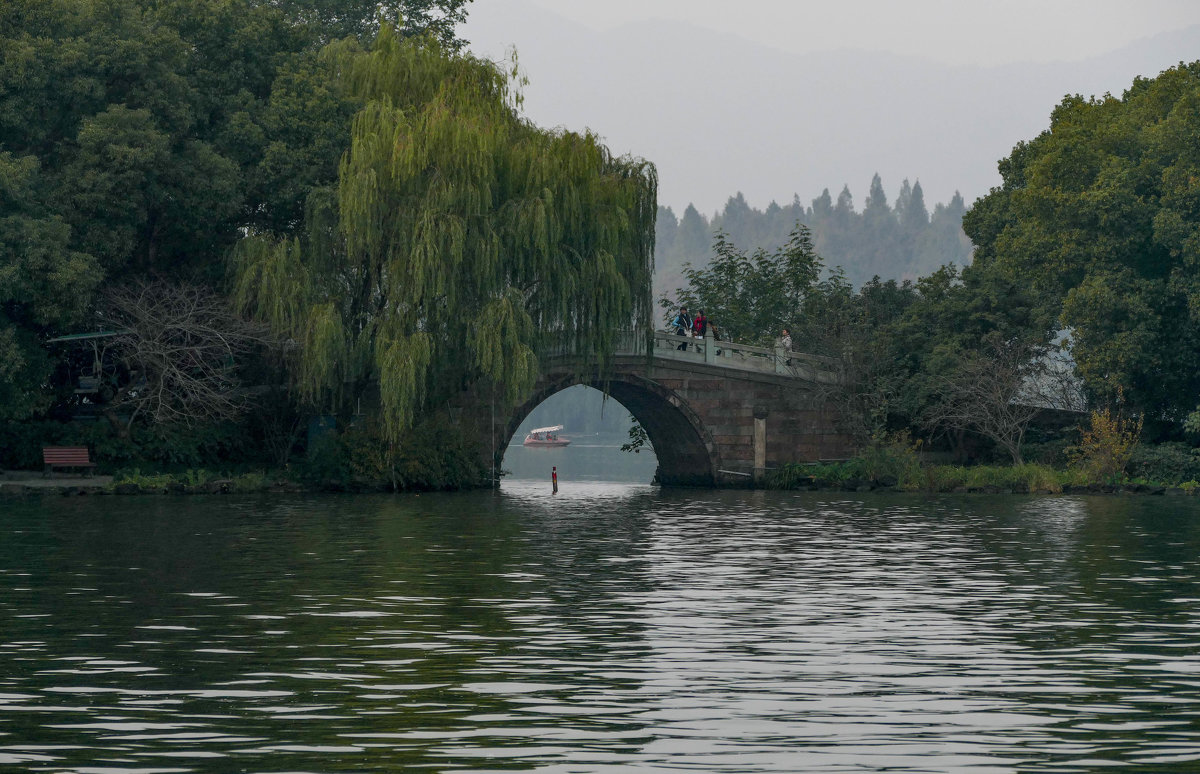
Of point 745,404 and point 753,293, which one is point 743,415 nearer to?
point 745,404

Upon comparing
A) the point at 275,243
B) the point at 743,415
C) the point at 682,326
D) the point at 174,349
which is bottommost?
the point at 743,415

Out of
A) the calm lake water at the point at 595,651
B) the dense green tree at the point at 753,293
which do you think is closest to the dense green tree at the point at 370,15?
the dense green tree at the point at 753,293

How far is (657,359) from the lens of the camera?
Result: 44.9m

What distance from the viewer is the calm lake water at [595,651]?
9.48 m

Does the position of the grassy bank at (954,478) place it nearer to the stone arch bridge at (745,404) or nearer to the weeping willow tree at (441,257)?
the stone arch bridge at (745,404)

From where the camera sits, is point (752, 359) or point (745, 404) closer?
point (745, 404)

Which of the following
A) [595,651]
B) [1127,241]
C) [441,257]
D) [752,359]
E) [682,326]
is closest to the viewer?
[595,651]

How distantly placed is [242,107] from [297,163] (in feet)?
9.91

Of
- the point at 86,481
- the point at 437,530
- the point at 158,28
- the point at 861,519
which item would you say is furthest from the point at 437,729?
the point at 158,28

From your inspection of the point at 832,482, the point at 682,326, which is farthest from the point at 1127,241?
the point at 682,326

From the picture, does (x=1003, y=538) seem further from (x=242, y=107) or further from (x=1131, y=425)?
(x=242, y=107)

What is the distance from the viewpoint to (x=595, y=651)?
44.1 ft

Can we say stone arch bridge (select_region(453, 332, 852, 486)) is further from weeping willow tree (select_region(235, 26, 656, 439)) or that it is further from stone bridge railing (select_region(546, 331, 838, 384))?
weeping willow tree (select_region(235, 26, 656, 439))

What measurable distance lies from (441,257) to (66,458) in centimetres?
1097
